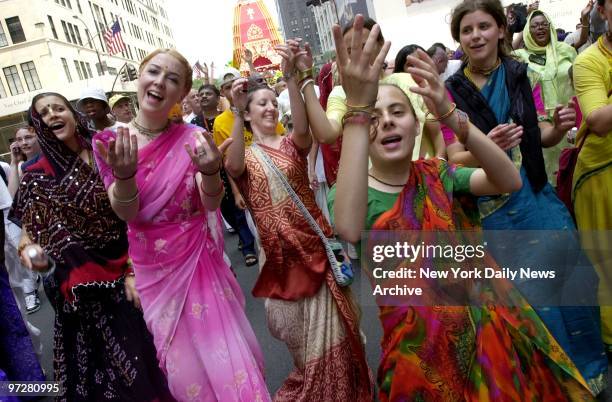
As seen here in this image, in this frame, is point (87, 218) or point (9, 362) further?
point (9, 362)

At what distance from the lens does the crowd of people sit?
1694 millimetres

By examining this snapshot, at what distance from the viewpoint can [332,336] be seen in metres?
2.38

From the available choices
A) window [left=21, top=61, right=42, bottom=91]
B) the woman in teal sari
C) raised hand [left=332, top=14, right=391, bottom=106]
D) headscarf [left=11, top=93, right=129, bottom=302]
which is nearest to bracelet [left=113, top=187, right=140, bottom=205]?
headscarf [left=11, top=93, right=129, bottom=302]

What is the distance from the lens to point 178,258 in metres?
2.23

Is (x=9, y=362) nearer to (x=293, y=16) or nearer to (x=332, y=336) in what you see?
(x=332, y=336)

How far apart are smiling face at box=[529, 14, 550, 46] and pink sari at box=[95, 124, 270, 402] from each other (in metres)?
3.54

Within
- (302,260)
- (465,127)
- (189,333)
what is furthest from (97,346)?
(465,127)

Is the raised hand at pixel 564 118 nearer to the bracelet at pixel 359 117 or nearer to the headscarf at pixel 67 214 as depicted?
the bracelet at pixel 359 117

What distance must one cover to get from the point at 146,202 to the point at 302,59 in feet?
3.26

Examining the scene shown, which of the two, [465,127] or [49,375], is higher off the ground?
[465,127]

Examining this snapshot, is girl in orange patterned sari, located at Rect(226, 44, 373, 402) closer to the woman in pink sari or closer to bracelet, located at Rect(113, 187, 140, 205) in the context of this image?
the woman in pink sari

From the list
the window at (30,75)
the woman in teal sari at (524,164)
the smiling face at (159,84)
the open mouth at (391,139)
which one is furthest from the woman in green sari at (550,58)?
the window at (30,75)

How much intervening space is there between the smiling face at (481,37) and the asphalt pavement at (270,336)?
1.19m

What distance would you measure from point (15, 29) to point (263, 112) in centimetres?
3973
